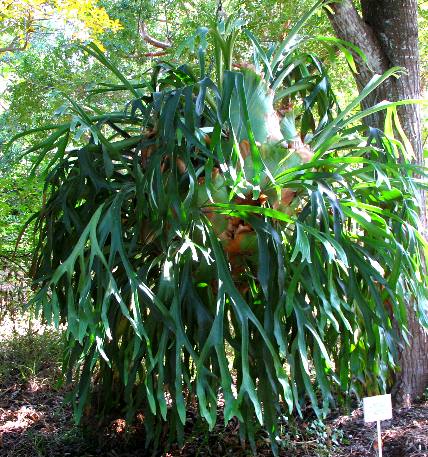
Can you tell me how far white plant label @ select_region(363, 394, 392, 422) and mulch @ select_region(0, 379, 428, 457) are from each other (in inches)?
22.7

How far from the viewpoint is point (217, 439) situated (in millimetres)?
3225

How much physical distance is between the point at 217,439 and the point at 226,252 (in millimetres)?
1108

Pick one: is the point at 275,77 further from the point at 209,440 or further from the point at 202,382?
the point at 209,440

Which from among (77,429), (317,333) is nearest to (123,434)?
(77,429)

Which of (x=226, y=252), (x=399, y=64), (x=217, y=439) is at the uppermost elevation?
(x=399, y=64)

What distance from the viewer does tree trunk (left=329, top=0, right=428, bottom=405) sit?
11.8 feet

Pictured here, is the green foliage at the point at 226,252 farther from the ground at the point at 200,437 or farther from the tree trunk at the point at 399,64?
the tree trunk at the point at 399,64

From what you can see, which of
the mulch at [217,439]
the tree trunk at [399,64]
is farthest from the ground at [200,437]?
the tree trunk at [399,64]

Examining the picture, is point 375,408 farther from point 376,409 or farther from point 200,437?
point 200,437

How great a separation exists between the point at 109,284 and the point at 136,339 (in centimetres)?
25

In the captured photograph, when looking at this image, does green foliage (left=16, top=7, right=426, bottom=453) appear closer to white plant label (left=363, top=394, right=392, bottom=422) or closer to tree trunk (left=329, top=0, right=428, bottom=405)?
white plant label (left=363, top=394, right=392, bottom=422)

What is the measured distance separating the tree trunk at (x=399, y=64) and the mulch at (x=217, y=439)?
19 cm

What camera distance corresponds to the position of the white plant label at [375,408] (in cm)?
250

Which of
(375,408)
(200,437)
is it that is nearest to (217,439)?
(200,437)
